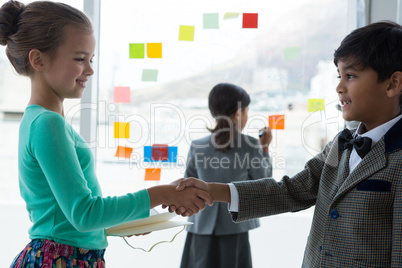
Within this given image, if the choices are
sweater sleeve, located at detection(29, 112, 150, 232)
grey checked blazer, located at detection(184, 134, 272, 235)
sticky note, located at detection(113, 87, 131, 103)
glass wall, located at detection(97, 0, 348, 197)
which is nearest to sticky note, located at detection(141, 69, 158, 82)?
glass wall, located at detection(97, 0, 348, 197)

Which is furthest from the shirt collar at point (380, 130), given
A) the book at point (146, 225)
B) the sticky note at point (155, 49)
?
the sticky note at point (155, 49)

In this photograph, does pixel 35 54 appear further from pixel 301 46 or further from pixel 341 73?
pixel 301 46

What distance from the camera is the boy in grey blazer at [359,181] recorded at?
1007 mm

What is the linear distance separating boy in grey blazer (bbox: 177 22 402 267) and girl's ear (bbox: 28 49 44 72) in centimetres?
63

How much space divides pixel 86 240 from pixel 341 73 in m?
0.81

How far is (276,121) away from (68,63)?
54.7 inches

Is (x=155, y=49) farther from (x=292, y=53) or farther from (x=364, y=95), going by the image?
(x=364, y=95)

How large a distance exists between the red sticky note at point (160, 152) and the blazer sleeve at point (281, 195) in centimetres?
106

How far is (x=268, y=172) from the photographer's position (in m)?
2.06

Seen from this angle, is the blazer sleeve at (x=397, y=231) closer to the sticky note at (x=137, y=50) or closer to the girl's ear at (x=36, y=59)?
the girl's ear at (x=36, y=59)

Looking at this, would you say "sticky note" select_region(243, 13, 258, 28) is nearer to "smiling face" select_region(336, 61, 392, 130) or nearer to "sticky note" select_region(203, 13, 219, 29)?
"sticky note" select_region(203, 13, 219, 29)

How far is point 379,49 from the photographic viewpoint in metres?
1.09

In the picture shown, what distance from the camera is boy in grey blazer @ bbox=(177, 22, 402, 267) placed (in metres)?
1.01

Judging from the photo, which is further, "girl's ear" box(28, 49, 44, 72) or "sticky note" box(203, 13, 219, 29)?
"sticky note" box(203, 13, 219, 29)
